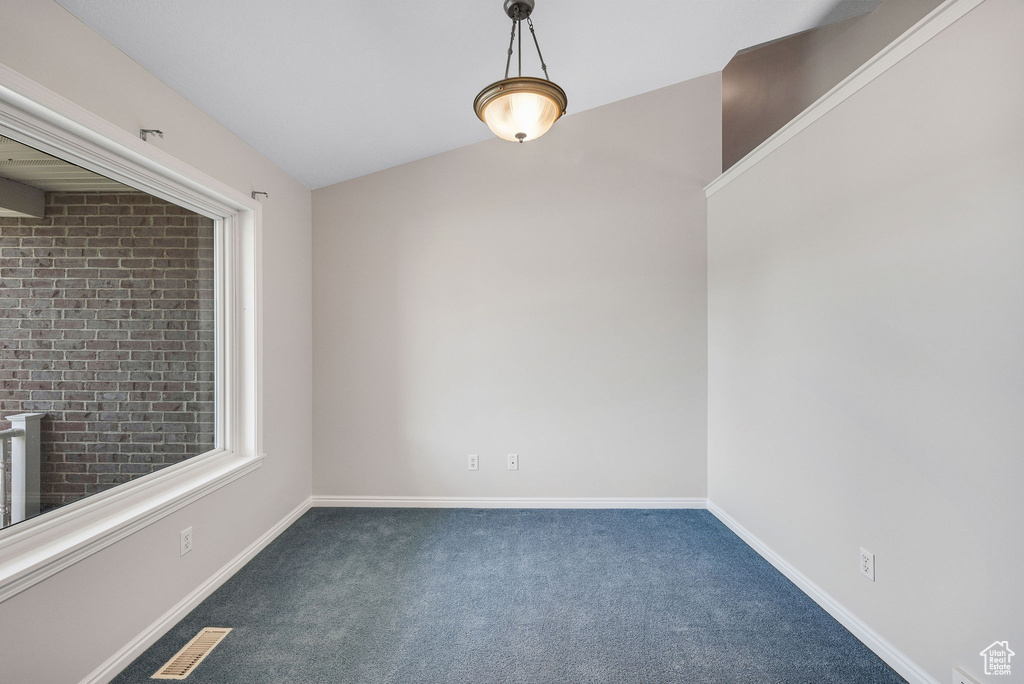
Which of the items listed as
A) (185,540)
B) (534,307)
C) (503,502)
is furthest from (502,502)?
(185,540)

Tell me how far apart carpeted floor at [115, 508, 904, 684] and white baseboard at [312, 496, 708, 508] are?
13.8 inches

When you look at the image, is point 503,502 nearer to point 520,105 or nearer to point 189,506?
point 189,506

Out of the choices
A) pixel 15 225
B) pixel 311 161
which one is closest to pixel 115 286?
pixel 15 225

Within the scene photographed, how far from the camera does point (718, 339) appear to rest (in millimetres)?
3279

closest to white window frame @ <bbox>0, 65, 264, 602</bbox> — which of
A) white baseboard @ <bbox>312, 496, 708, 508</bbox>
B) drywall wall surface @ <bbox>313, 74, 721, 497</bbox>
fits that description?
drywall wall surface @ <bbox>313, 74, 721, 497</bbox>

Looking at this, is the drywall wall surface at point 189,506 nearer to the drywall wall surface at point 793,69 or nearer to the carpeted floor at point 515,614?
the carpeted floor at point 515,614

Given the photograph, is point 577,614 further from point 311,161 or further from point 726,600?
point 311,161

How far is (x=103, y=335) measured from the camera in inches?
71.5

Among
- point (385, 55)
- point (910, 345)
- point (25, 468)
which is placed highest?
point (385, 55)

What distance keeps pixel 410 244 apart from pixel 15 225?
2177mm

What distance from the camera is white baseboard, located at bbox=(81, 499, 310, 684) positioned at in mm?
1706

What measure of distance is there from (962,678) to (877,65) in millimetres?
2253

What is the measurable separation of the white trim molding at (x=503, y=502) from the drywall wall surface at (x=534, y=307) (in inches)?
2.1

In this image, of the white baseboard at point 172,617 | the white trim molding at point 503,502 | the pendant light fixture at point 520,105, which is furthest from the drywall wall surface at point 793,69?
the white baseboard at point 172,617
